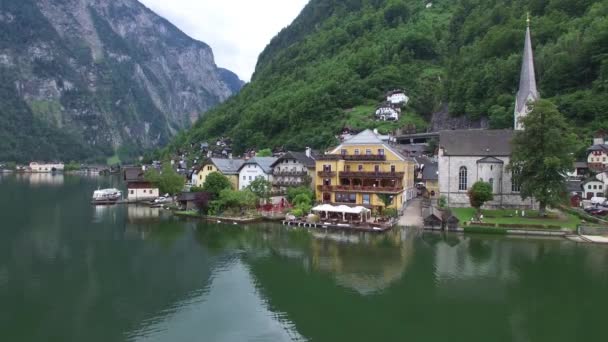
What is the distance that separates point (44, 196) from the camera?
7912 cm

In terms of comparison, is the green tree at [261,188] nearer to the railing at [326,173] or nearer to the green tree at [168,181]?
the railing at [326,173]

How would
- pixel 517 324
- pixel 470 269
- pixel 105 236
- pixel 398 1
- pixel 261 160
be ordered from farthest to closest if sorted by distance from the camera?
pixel 398 1
pixel 261 160
pixel 105 236
pixel 470 269
pixel 517 324

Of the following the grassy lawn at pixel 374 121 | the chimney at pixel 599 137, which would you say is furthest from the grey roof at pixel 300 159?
the chimney at pixel 599 137

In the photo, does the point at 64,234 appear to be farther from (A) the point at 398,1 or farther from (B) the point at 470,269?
(A) the point at 398,1

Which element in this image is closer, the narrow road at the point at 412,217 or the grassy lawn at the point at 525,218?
the grassy lawn at the point at 525,218

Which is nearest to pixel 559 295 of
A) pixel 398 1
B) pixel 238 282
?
pixel 238 282

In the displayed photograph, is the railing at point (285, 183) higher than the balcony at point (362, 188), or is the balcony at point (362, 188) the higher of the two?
the railing at point (285, 183)

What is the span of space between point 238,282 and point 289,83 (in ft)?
400

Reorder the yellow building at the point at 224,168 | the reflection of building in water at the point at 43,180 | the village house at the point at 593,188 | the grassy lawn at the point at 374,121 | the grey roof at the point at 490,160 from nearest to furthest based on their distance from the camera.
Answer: the grey roof at the point at 490,160, the village house at the point at 593,188, the yellow building at the point at 224,168, the grassy lawn at the point at 374,121, the reflection of building in water at the point at 43,180

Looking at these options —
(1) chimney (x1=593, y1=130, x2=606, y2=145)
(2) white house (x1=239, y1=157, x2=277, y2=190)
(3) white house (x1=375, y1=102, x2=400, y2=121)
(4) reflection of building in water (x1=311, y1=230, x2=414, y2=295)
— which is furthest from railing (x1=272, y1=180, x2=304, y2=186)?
(3) white house (x1=375, y1=102, x2=400, y2=121)

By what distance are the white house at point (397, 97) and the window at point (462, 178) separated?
195 ft

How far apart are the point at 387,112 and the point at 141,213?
6327 cm

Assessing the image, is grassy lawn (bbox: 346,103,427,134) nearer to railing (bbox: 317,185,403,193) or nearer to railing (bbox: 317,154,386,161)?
railing (bbox: 317,154,386,161)

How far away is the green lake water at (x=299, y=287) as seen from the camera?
2072 cm
